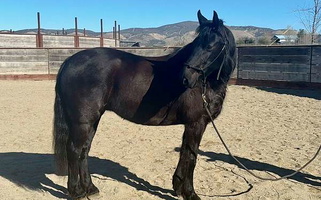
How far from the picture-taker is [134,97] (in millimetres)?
3357

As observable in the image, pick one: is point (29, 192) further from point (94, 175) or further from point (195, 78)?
point (195, 78)

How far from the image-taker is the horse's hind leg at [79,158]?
3.39 meters

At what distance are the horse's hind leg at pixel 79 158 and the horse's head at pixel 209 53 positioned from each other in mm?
1280

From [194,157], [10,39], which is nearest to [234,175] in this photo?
[194,157]

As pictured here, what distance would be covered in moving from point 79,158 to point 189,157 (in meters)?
1.21

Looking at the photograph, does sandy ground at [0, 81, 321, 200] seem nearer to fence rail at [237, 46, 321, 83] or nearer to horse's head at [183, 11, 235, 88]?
horse's head at [183, 11, 235, 88]

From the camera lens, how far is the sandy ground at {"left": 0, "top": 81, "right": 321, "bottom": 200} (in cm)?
373

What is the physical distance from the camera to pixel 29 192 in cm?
369

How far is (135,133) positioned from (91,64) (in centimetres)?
304

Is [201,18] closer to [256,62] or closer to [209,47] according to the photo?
[209,47]

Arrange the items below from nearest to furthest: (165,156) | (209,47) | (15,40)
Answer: (209,47), (165,156), (15,40)

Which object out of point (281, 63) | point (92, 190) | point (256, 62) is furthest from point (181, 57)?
point (256, 62)

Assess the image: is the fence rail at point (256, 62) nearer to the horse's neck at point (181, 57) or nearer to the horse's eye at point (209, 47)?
the horse's neck at point (181, 57)

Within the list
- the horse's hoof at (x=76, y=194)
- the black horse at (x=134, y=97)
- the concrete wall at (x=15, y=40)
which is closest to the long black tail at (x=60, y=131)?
the black horse at (x=134, y=97)
